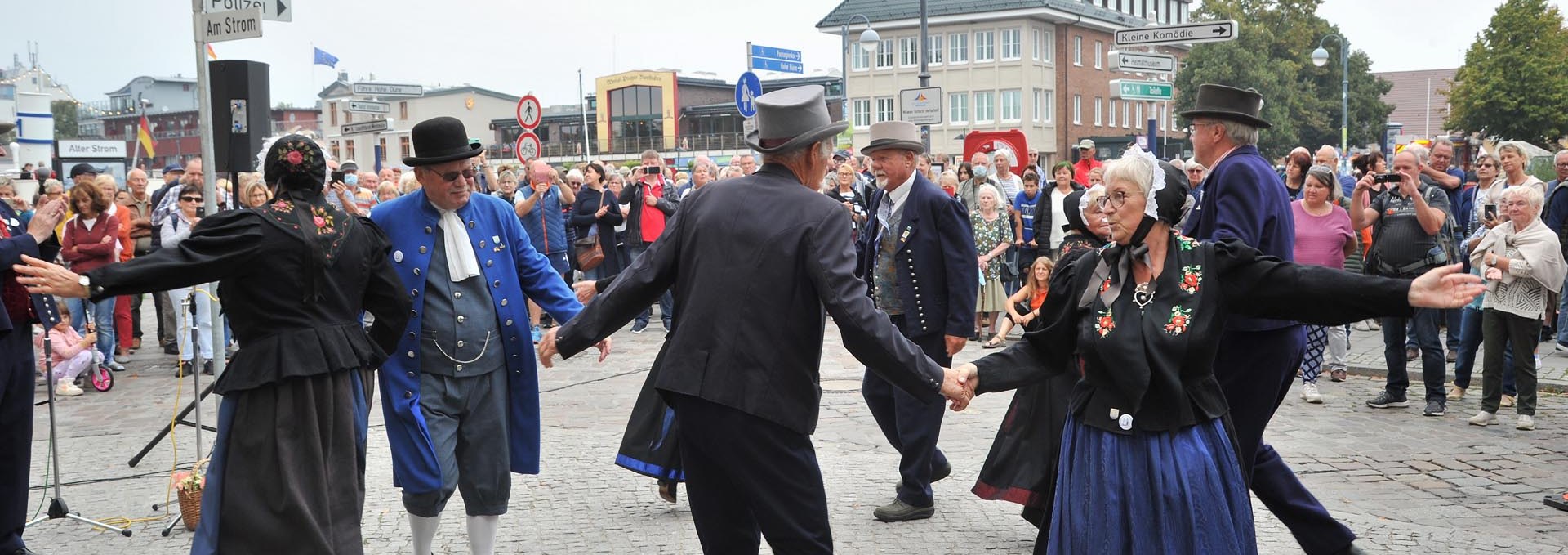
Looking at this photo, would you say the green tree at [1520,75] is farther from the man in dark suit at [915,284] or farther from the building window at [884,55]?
the man in dark suit at [915,284]

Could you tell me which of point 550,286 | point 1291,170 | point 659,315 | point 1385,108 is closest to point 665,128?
point 1385,108

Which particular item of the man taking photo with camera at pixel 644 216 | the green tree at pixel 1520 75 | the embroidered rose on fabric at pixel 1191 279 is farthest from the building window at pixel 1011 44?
the embroidered rose on fabric at pixel 1191 279

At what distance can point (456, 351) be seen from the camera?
5.02 metres

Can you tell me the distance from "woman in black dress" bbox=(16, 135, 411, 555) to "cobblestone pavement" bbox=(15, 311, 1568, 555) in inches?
59.1

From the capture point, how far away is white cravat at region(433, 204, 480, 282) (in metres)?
5.11

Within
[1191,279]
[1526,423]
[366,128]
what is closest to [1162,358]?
[1191,279]

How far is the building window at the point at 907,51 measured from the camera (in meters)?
65.3

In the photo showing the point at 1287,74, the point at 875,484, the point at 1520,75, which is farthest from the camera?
the point at 1287,74

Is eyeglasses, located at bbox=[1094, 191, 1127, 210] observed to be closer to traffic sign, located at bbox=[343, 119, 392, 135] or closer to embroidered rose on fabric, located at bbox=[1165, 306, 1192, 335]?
embroidered rose on fabric, located at bbox=[1165, 306, 1192, 335]

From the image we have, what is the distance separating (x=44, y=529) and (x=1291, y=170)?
393 inches

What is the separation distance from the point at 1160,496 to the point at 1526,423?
6.41 metres

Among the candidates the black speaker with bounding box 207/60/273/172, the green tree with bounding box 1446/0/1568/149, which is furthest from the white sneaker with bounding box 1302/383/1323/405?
the green tree with bounding box 1446/0/1568/149

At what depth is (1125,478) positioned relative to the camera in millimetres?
3857

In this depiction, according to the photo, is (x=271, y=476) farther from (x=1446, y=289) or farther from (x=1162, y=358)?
(x=1446, y=289)
